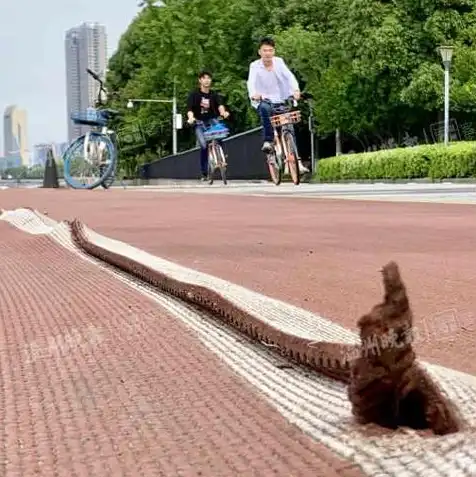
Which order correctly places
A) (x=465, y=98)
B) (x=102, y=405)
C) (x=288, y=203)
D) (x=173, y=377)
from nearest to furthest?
(x=102, y=405)
(x=173, y=377)
(x=288, y=203)
(x=465, y=98)

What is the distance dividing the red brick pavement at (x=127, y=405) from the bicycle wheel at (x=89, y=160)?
10.4 meters

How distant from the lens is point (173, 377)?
119 cm

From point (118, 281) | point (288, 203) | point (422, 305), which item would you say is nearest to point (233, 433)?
point (422, 305)

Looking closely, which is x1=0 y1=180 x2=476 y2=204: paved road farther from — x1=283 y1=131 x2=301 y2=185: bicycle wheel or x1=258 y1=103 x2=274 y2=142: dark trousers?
x1=258 y1=103 x2=274 y2=142: dark trousers

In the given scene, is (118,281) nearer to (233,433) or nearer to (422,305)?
(422,305)

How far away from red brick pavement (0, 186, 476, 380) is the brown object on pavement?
418 millimetres

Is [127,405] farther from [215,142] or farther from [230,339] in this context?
[215,142]

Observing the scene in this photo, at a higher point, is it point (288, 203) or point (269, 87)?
point (269, 87)

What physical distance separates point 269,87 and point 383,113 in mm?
18022

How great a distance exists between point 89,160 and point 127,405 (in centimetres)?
A: 1135

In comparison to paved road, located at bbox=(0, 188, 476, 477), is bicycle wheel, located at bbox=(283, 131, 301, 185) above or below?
above

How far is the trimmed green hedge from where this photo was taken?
54.4 feet

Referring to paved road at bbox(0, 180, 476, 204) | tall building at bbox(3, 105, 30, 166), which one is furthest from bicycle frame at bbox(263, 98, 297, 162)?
tall building at bbox(3, 105, 30, 166)

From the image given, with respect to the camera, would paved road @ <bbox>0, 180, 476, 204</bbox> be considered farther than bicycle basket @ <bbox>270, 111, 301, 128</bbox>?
No
